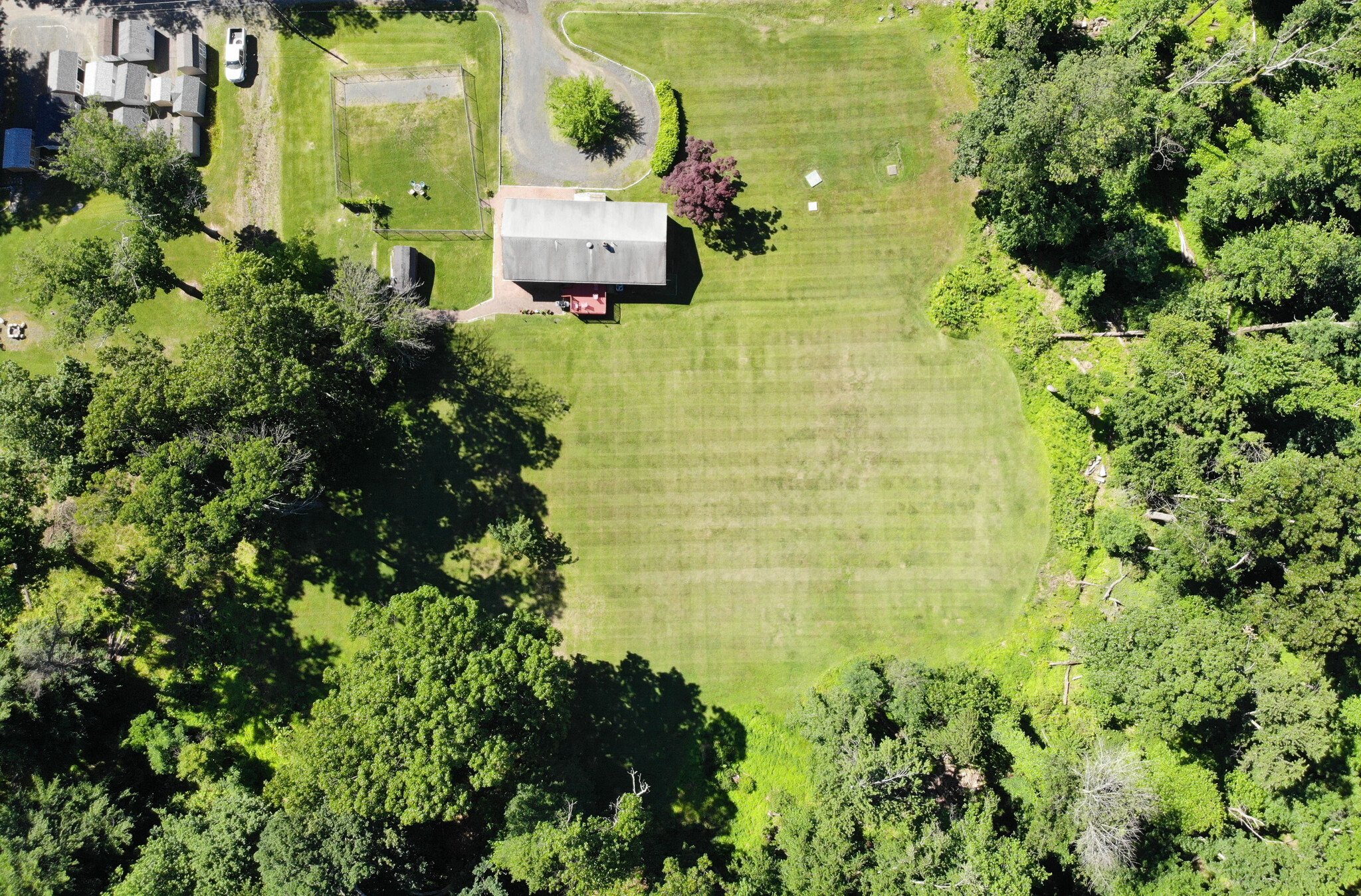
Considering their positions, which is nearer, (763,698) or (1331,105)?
(1331,105)

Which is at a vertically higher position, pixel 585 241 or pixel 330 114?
pixel 330 114

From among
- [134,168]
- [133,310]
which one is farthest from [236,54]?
[133,310]

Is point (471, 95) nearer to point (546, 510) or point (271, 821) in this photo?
point (546, 510)

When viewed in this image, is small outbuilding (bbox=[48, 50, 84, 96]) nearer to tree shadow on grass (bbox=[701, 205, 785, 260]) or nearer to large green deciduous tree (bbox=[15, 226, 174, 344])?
large green deciduous tree (bbox=[15, 226, 174, 344])

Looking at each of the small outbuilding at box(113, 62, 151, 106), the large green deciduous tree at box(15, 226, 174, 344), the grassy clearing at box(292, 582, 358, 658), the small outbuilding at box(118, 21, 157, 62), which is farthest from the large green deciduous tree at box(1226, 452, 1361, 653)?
the small outbuilding at box(118, 21, 157, 62)

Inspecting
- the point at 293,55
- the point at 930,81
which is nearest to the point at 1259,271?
the point at 930,81

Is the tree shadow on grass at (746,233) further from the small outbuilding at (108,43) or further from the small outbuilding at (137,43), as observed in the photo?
the small outbuilding at (108,43)

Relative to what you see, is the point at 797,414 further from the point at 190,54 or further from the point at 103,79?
the point at 103,79
